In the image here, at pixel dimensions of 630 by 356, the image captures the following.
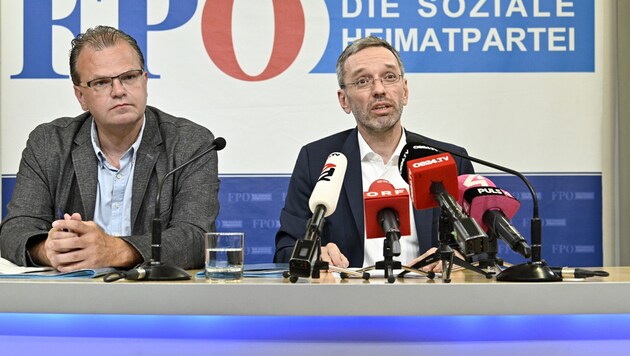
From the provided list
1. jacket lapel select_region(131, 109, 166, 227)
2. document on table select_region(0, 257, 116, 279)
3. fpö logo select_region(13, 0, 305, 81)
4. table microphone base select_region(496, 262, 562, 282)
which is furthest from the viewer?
fpö logo select_region(13, 0, 305, 81)

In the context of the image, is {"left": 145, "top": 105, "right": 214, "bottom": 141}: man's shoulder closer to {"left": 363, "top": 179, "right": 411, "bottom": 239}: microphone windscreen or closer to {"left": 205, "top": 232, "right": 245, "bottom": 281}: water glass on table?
{"left": 205, "top": 232, "right": 245, "bottom": 281}: water glass on table

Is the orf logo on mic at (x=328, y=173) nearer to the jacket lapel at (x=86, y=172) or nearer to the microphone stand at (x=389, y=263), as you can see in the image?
the microphone stand at (x=389, y=263)

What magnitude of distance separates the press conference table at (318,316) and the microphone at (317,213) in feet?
0.45

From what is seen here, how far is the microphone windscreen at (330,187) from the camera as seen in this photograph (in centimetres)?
195

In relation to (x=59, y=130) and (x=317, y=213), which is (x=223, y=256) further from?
(x=59, y=130)

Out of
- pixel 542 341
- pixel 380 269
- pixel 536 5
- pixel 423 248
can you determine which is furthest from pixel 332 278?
pixel 536 5

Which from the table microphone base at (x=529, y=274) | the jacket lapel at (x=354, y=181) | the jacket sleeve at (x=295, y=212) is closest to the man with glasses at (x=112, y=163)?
the jacket sleeve at (x=295, y=212)

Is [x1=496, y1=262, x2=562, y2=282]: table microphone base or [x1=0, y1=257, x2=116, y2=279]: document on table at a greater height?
[x1=496, y1=262, x2=562, y2=282]: table microphone base

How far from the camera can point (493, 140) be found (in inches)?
162

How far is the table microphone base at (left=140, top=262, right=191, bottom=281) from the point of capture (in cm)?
210

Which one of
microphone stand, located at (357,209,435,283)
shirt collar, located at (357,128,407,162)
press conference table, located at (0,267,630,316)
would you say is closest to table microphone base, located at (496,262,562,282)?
press conference table, located at (0,267,630,316)

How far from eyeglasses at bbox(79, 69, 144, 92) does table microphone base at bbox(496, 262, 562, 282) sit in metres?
1.58

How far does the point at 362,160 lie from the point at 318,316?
141 centimetres

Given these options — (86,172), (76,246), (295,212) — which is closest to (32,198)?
(86,172)
